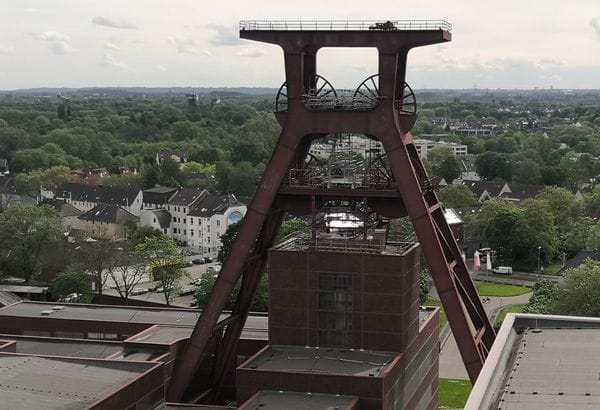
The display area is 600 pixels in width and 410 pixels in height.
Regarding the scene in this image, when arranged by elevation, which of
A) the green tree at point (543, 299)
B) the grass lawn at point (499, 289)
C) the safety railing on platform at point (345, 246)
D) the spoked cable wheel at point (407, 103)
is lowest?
the grass lawn at point (499, 289)

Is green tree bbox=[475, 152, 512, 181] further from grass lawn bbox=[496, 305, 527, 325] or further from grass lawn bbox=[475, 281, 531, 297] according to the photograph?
grass lawn bbox=[496, 305, 527, 325]

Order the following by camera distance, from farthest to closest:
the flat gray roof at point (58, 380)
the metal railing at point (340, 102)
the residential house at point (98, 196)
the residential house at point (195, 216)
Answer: the residential house at point (98, 196) → the residential house at point (195, 216) → the metal railing at point (340, 102) → the flat gray roof at point (58, 380)

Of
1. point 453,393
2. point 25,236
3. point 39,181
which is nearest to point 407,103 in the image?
point 453,393

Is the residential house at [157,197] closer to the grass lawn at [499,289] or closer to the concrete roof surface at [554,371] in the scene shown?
the grass lawn at [499,289]

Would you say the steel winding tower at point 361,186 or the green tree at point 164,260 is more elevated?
the steel winding tower at point 361,186

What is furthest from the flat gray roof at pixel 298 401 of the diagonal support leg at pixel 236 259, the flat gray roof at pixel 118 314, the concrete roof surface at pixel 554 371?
the flat gray roof at pixel 118 314

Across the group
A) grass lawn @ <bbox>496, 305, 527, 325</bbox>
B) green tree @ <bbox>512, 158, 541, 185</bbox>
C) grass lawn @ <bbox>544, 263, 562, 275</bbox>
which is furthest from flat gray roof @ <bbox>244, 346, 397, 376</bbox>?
green tree @ <bbox>512, 158, 541, 185</bbox>
